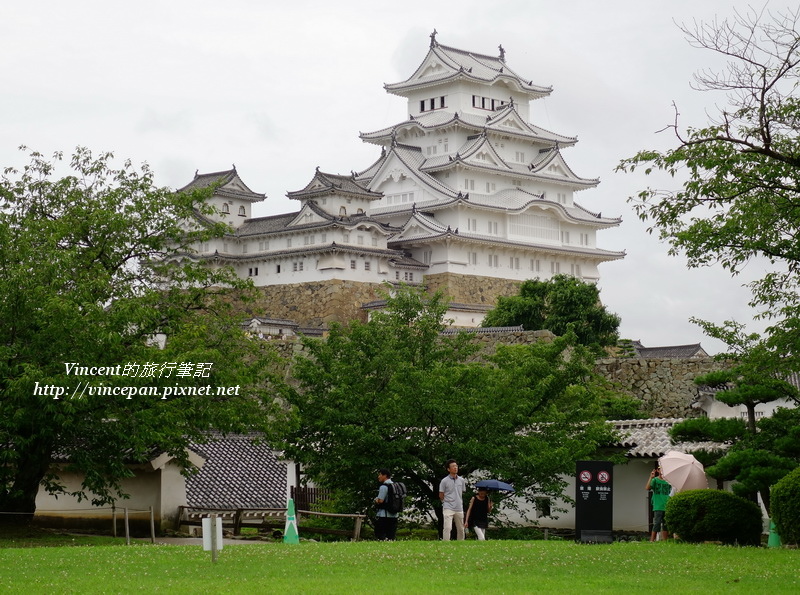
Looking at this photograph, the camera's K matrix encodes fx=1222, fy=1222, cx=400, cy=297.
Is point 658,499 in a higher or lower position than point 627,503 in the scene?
higher

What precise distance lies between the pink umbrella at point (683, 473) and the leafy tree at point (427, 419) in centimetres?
135

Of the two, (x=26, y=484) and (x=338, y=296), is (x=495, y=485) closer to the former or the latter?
(x=26, y=484)

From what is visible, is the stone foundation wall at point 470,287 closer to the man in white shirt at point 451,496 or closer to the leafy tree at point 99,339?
the leafy tree at point 99,339

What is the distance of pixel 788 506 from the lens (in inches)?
601

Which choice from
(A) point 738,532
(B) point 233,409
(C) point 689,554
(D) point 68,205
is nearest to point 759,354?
(A) point 738,532

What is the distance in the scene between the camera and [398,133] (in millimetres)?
66688

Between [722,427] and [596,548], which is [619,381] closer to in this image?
[722,427]

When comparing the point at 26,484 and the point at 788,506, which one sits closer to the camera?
the point at 788,506

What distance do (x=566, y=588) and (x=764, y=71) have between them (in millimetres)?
7035

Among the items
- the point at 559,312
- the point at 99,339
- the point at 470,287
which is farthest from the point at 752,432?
the point at 470,287

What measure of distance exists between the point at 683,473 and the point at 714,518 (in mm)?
4657

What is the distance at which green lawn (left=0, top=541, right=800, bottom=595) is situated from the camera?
37.3ft

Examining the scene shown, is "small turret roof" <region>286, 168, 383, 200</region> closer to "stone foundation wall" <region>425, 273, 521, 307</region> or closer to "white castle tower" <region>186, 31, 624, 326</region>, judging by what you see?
"white castle tower" <region>186, 31, 624, 326</region>

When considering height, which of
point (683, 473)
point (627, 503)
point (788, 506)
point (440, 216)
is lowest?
point (627, 503)
